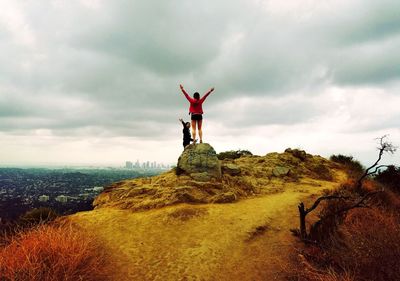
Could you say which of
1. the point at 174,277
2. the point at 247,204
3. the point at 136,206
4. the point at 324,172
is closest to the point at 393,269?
the point at 174,277

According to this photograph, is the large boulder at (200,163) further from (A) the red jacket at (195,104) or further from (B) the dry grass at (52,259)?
(B) the dry grass at (52,259)

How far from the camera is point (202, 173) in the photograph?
11.8 meters

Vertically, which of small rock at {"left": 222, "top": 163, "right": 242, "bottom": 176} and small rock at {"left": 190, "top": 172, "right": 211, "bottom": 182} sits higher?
small rock at {"left": 222, "top": 163, "right": 242, "bottom": 176}

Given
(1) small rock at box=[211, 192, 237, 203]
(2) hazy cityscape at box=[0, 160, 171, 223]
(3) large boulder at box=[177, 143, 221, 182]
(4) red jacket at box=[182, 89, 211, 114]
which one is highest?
(4) red jacket at box=[182, 89, 211, 114]

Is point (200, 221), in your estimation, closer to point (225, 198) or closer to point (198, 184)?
point (225, 198)

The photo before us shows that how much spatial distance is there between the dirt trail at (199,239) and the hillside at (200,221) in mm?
21

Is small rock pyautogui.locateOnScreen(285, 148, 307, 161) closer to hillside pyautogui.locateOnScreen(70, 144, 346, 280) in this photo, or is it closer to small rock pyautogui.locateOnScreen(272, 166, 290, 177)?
small rock pyautogui.locateOnScreen(272, 166, 290, 177)

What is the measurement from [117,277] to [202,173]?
21.0 feet

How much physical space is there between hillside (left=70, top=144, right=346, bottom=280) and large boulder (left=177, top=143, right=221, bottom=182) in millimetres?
43

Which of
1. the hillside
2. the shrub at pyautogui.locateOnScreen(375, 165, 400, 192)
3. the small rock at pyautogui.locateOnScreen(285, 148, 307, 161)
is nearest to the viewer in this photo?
the hillside

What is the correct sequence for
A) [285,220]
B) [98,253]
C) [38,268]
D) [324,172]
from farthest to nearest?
[324,172], [285,220], [98,253], [38,268]

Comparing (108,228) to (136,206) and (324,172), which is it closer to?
(136,206)

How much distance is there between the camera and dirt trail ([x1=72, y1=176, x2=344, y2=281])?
6105mm

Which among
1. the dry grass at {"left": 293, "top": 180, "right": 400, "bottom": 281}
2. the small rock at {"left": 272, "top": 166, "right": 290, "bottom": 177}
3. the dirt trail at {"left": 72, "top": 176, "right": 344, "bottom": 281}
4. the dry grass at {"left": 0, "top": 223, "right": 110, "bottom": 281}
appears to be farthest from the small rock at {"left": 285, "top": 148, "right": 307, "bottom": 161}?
the dry grass at {"left": 0, "top": 223, "right": 110, "bottom": 281}
